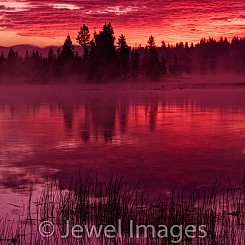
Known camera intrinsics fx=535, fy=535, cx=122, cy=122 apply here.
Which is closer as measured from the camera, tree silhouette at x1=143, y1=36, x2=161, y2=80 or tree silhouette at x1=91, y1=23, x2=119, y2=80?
tree silhouette at x1=91, y1=23, x2=119, y2=80

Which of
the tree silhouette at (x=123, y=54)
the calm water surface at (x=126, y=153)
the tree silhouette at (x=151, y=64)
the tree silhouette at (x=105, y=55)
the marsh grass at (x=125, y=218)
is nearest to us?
the marsh grass at (x=125, y=218)

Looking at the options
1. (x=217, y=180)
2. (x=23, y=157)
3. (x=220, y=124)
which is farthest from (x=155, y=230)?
(x=220, y=124)

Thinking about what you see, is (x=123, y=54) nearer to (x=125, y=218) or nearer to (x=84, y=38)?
(x=84, y=38)

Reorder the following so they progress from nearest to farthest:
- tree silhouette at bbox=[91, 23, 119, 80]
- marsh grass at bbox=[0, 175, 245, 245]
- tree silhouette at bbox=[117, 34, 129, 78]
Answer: marsh grass at bbox=[0, 175, 245, 245] < tree silhouette at bbox=[91, 23, 119, 80] < tree silhouette at bbox=[117, 34, 129, 78]

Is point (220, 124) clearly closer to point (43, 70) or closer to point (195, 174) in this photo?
point (195, 174)

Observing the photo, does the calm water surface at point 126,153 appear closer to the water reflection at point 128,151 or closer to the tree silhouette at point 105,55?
the water reflection at point 128,151

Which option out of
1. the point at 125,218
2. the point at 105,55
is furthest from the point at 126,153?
the point at 105,55

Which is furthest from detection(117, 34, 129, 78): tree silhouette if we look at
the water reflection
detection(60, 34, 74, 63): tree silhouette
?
the water reflection

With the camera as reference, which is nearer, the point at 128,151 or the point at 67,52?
the point at 128,151

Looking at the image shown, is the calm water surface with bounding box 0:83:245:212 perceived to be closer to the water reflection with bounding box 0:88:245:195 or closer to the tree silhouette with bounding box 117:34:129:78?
the water reflection with bounding box 0:88:245:195

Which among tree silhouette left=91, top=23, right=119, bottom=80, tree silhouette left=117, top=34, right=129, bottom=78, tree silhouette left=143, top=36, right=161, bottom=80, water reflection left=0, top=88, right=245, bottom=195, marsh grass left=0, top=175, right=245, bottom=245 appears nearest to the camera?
marsh grass left=0, top=175, right=245, bottom=245

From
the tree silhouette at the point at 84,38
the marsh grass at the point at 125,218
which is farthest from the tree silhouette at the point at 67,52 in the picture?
the marsh grass at the point at 125,218

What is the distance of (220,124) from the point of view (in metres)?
35.4

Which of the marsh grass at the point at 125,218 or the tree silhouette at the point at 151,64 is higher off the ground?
the marsh grass at the point at 125,218
